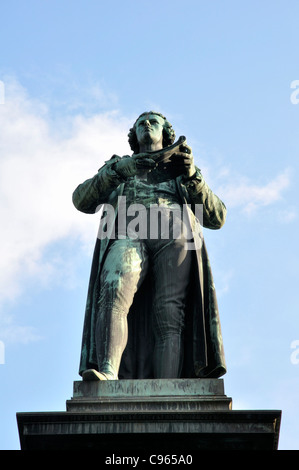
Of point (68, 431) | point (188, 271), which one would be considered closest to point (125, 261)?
point (188, 271)

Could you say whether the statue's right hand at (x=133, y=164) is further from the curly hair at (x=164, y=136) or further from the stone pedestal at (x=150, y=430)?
the stone pedestal at (x=150, y=430)

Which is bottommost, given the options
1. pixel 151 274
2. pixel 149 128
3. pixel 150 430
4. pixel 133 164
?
pixel 150 430

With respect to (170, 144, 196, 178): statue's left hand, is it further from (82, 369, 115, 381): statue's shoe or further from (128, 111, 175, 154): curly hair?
(82, 369, 115, 381): statue's shoe

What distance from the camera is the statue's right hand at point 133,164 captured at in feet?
50.7

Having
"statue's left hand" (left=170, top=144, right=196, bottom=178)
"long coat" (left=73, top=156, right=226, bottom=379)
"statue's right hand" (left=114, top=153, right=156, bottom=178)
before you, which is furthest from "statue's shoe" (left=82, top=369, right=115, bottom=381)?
"statue's left hand" (left=170, top=144, right=196, bottom=178)

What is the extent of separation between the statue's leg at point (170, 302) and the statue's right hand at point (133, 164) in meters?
1.20

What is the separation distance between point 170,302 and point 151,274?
648mm

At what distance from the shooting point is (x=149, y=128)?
53.9ft

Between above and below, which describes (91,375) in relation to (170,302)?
below

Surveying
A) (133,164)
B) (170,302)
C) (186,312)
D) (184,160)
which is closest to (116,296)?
(170,302)

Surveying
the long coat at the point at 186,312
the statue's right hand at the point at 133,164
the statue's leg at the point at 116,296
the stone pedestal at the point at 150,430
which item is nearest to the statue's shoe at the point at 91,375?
the statue's leg at the point at 116,296

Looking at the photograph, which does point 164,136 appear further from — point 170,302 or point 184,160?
point 170,302

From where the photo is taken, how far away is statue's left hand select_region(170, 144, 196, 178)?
50.8ft

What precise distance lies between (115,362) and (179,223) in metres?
2.46
